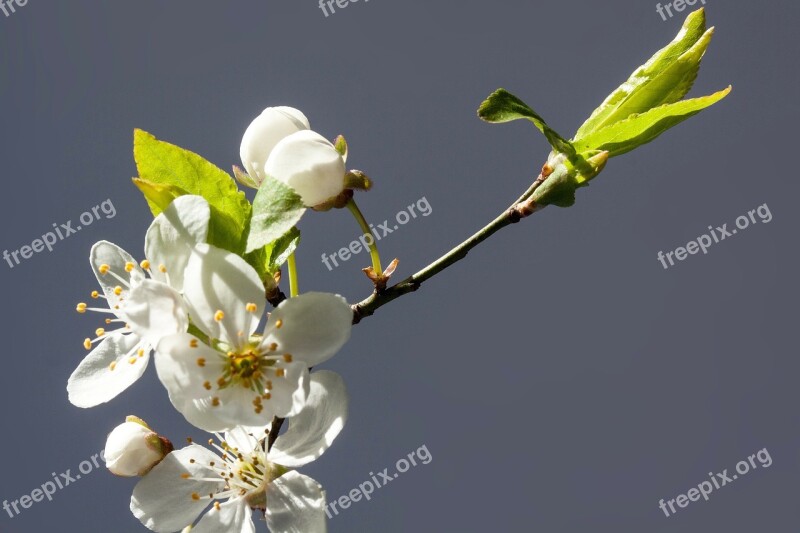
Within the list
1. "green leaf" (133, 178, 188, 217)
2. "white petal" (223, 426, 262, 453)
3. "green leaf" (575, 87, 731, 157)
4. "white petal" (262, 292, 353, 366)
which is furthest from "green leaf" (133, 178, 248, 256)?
"green leaf" (575, 87, 731, 157)

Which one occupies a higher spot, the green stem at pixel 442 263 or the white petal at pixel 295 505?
the green stem at pixel 442 263

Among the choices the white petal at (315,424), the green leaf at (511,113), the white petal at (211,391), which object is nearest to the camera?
the white petal at (211,391)

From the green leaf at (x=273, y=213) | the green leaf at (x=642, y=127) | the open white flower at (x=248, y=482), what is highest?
the green leaf at (x=273, y=213)

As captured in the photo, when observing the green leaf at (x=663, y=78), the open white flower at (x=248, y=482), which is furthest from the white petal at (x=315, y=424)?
the green leaf at (x=663, y=78)

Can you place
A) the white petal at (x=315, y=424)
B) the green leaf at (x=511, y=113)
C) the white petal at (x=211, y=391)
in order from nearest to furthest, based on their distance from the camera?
1. the white petal at (x=211, y=391)
2. the white petal at (x=315, y=424)
3. the green leaf at (x=511, y=113)

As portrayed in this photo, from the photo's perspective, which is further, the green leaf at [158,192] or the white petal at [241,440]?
the white petal at [241,440]

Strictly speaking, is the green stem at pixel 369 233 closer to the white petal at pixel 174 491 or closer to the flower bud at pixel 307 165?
the flower bud at pixel 307 165

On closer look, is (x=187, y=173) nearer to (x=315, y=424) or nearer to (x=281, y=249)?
(x=281, y=249)

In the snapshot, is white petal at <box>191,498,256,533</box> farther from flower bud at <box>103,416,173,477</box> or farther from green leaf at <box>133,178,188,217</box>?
green leaf at <box>133,178,188,217</box>
